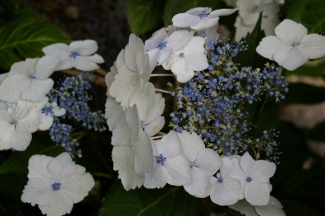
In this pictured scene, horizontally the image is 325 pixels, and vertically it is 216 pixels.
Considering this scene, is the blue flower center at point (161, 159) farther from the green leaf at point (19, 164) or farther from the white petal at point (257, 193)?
the green leaf at point (19, 164)

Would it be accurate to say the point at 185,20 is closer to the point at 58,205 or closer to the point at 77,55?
the point at 77,55

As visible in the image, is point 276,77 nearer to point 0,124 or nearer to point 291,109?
point 0,124

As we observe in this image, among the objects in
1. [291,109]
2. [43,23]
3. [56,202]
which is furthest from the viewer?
[291,109]

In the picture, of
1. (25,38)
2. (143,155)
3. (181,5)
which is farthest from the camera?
(25,38)

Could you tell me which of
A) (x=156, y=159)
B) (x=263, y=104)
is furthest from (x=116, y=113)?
(x=263, y=104)

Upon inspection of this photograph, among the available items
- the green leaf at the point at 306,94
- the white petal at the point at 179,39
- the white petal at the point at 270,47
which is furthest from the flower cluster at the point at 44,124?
the green leaf at the point at 306,94

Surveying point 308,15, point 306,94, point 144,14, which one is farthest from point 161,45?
point 306,94
